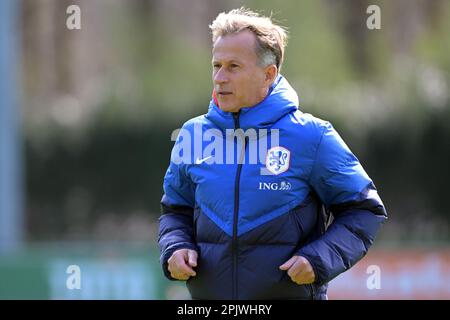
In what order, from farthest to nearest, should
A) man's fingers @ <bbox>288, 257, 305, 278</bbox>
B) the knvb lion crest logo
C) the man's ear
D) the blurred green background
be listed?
the blurred green background, the man's ear, the knvb lion crest logo, man's fingers @ <bbox>288, 257, 305, 278</bbox>

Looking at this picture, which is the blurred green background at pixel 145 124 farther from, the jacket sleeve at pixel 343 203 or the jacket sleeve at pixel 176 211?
the jacket sleeve at pixel 343 203

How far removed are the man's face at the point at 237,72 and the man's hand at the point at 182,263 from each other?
1.95 feet

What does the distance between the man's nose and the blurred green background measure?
18.4 feet

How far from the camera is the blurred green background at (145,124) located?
33.2ft

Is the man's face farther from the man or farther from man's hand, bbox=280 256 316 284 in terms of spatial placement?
man's hand, bbox=280 256 316 284

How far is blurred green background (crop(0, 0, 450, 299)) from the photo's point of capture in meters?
10.1

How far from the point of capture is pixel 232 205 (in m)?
3.87

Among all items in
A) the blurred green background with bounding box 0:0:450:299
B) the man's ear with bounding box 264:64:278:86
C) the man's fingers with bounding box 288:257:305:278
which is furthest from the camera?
the blurred green background with bounding box 0:0:450:299

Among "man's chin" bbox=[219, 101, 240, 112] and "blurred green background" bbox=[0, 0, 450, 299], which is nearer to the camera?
"man's chin" bbox=[219, 101, 240, 112]

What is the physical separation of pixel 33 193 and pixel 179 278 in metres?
10.2

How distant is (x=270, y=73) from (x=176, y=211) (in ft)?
2.30

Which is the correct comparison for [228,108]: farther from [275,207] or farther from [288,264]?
[288,264]

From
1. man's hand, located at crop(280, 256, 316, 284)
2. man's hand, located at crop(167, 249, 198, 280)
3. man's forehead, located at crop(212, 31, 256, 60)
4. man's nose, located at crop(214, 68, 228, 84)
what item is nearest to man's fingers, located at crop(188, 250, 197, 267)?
man's hand, located at crop(167, 249, 198, 280)
